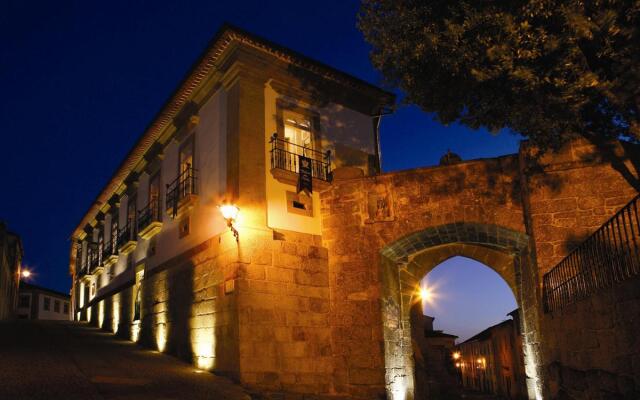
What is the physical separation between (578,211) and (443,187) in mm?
2918

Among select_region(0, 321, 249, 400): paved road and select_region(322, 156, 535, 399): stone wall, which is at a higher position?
select_region(322, 156, 535, 399): stone wall

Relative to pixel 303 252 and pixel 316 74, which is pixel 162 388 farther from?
pixel 316 74

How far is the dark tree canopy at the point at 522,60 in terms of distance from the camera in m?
7.74

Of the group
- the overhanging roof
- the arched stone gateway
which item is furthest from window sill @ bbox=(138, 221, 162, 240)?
the arched stone gateway

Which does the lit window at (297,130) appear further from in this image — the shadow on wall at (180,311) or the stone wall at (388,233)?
the shadow on wall at (180,311)

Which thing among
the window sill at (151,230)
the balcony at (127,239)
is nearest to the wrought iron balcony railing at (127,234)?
the balcony at (127,239)

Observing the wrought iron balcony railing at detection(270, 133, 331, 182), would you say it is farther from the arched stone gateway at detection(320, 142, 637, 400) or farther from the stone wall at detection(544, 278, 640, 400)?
the stone wall at detection(544, 278, 640, 400)

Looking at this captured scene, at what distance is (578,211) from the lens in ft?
34.9

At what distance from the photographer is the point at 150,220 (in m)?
17.0

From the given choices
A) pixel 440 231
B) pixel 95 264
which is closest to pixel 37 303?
pixel 95 264

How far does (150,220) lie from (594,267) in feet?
42.6

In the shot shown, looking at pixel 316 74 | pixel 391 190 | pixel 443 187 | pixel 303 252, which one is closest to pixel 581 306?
pixel 443 187

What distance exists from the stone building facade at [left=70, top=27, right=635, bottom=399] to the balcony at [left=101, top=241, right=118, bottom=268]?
5521 millimetres

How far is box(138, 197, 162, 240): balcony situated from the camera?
53.7ft
